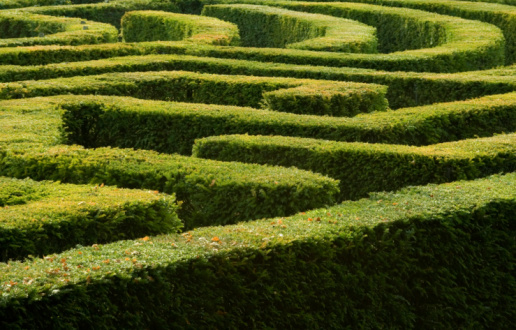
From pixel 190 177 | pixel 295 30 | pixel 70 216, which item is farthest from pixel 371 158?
pixel 295 30

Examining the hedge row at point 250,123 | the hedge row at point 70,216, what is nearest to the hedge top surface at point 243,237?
the hedge row at point 70,216

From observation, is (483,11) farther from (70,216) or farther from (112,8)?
(70,216)

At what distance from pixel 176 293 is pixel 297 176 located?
11.3 ft

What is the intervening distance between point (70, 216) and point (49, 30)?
20213 millimetres

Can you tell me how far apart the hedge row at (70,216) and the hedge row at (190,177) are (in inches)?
34.2

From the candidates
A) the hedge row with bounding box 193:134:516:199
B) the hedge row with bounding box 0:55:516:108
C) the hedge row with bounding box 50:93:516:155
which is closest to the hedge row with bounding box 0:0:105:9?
the hedge row with bounding box 0:55:516:108

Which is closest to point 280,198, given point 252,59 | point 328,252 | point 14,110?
point 328,252

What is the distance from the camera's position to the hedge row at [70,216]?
7.20 meters

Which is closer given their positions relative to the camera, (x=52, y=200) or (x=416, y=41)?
(x=52, y=200)

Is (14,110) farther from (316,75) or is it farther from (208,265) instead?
(208,265)

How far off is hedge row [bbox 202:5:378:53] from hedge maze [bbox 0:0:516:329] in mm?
1920

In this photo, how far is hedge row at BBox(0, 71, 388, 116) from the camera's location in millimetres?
14000

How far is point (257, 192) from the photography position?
9125mm

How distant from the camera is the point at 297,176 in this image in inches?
373
